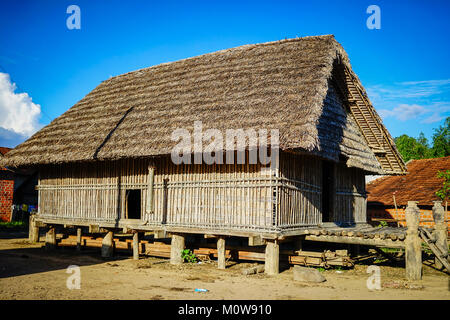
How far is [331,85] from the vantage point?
12883 mm

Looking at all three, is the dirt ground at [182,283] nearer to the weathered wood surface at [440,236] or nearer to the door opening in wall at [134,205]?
the weathered wood surface at [440,236]

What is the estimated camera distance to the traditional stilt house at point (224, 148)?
10.0 m

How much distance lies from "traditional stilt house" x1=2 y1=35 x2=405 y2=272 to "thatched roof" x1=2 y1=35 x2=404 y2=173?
4 cm

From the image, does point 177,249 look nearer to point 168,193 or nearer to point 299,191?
point 168,193

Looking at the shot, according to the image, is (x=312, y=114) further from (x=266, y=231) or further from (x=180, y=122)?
(x=180, y=122)

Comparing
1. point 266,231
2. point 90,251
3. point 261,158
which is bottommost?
point 90,251

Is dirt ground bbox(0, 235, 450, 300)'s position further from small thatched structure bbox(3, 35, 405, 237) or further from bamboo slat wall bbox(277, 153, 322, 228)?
bamboo slat wall bbox(277, 153, 322, 228)

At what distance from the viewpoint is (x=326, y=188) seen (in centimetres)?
1436

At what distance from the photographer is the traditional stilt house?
10031mm

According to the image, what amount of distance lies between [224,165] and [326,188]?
5313 mm

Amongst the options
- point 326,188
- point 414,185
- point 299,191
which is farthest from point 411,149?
point 299,191

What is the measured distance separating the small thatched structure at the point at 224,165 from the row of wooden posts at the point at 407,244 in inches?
19.8
